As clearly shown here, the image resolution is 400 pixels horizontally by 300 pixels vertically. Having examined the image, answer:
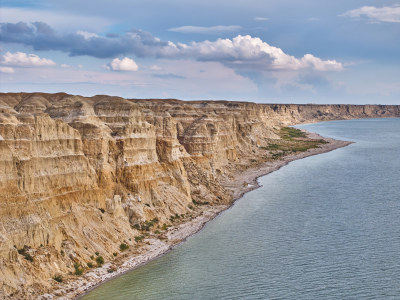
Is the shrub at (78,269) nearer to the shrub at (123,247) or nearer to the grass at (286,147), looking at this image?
the shrub at (123,247)

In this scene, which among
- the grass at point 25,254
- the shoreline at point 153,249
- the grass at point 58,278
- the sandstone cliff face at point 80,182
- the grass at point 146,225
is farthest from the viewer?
the grass at point 146,225

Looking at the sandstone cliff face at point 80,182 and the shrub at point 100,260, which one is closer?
the sandstone cliff face at point 80,182

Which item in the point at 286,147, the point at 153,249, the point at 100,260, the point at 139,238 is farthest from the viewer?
the point at 286,147

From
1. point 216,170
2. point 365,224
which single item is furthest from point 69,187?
point 216,170

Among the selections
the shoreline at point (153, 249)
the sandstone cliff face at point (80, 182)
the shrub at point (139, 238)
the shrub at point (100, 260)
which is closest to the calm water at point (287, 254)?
the shoreline at point (153, 249)

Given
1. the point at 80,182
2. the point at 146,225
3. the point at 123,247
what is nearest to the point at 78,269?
the point at 123,247

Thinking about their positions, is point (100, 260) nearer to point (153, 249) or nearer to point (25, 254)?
point (153, 249)

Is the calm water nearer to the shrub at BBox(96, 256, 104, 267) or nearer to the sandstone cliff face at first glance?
the shrub at BBox(96, 256, 104, 267)
